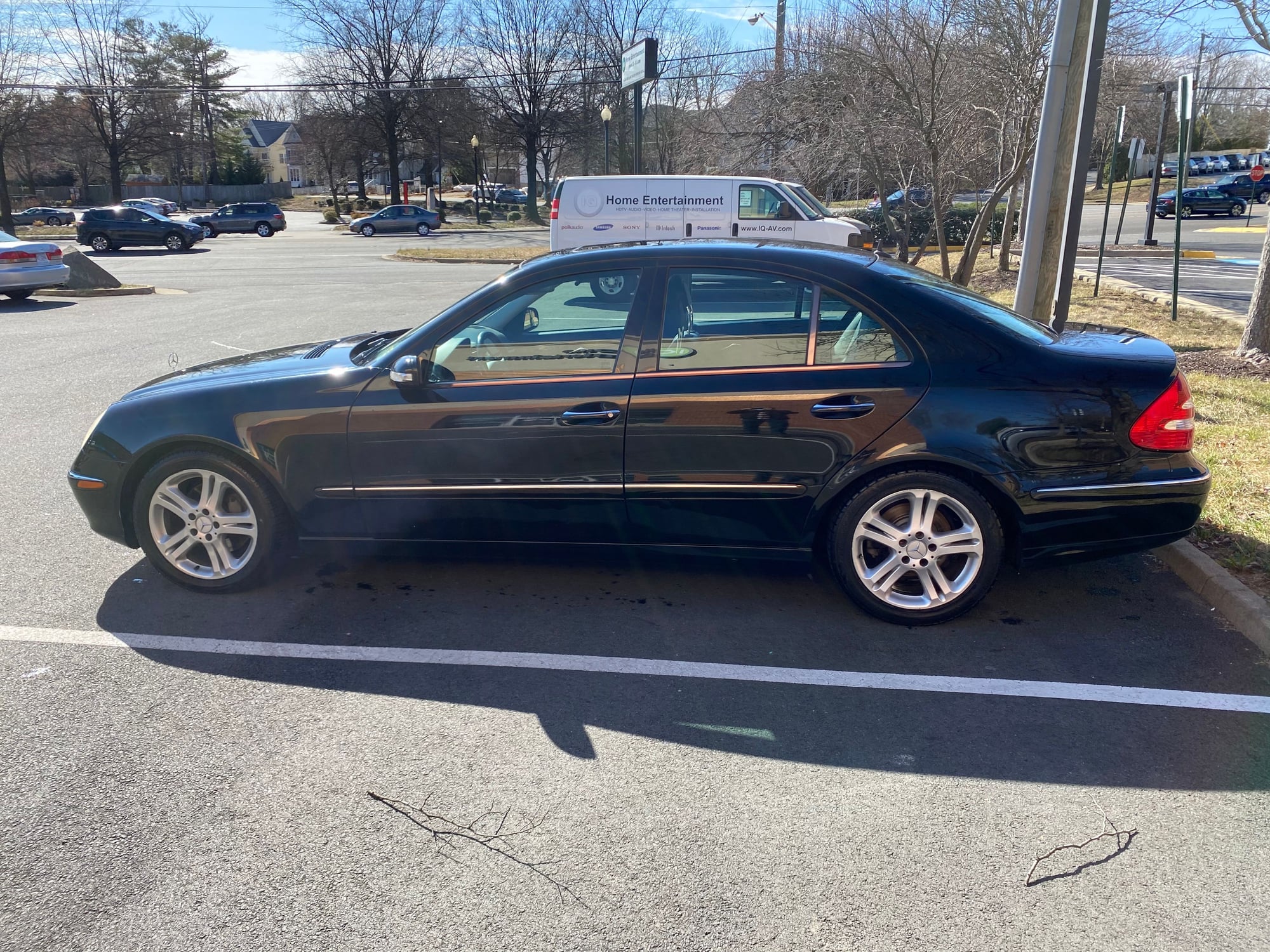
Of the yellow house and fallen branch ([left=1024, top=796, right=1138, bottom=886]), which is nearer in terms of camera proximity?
fallen branch ([left=1024, top=796, right=1138, bottom=886])

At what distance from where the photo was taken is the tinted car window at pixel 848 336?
4184 millimetres

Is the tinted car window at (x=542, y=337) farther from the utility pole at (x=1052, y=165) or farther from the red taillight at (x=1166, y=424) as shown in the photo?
the utility pole at (x=1052, y=165)

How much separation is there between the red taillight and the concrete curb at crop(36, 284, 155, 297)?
1928 cm

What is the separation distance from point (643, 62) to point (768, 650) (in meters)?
25.9

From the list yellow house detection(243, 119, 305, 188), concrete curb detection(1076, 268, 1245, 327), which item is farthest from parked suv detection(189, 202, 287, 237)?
yellow house detection(243, 119, 305, 188)

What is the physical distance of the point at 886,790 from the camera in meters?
3.12

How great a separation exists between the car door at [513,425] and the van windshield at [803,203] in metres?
13.9

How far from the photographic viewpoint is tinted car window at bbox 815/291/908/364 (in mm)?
4184

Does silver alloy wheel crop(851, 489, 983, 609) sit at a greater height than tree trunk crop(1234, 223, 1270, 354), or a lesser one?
lesser

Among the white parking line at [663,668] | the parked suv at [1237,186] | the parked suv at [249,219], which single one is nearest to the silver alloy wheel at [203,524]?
the white parking line at [663,668]

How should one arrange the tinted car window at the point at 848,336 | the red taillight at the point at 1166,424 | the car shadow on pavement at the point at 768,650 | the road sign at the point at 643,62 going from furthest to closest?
1. the road sign at the point at 643,62
2. the tinted car window at the point at 848,336
3. the red taillight at the point at 1166,424
4. the car shadow on pavement at the point at 768,650

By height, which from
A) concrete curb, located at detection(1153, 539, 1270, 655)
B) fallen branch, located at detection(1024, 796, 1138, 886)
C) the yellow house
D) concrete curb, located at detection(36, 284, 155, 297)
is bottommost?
concrete curb, located at detection(36, 284, 155, 297)

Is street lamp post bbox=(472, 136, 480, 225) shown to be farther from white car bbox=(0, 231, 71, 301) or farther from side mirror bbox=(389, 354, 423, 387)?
side mirror bbox=(389, 354, 423, 387)

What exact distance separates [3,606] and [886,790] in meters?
4.02
